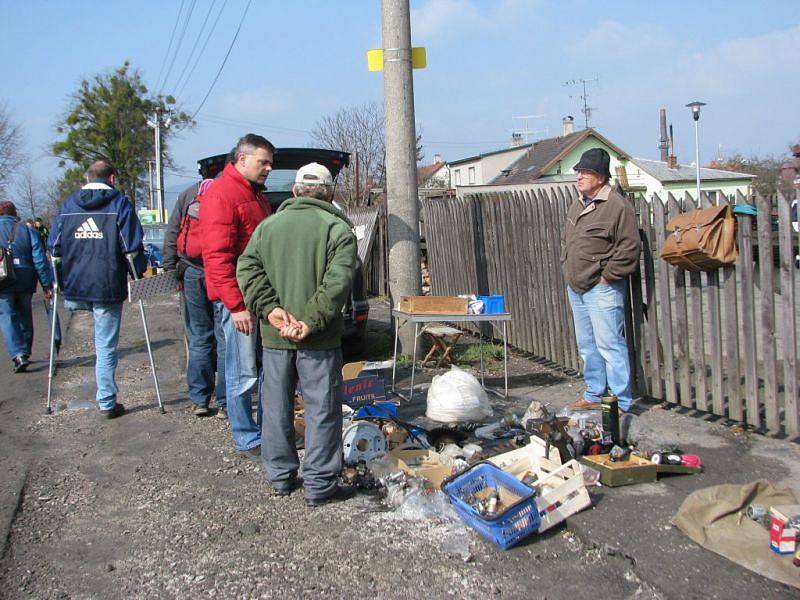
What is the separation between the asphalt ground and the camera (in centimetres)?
328

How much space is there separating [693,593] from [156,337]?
9211 millimetres

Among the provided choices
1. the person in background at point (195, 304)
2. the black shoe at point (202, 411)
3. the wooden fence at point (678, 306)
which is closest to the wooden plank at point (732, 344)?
the wooden fence at point (678, 306)

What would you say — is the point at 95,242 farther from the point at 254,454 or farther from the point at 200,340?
the point at 254,454

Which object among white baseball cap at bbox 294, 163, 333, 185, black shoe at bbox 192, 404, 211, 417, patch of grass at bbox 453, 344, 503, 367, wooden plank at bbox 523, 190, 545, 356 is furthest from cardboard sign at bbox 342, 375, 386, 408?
wooden plank at bbox 523, 190, 545, 356

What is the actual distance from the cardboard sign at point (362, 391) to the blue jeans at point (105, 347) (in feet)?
7.03

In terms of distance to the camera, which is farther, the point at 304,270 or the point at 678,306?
the point at 678,306

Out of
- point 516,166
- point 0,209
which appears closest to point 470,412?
point 0,209

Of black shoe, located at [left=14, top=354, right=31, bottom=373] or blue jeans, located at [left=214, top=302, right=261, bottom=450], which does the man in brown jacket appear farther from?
black shoe, located at [left=14, top=354, right=31, bottom=373]

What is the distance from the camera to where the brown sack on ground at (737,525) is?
3.28m

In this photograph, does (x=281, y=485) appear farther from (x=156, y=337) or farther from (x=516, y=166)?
(x=516, y=166)

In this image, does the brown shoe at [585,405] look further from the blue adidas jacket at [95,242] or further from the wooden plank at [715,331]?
the blue adidas jacket at [95,242]

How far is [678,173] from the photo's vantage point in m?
51.8

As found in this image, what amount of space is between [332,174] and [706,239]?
3.65 m

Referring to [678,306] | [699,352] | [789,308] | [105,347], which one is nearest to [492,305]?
[678,306]
